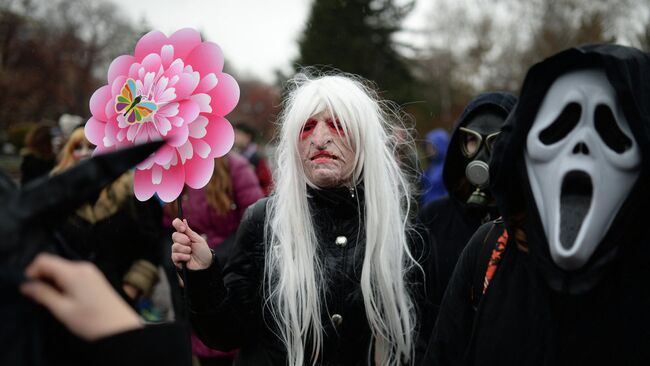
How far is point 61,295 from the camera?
3.65 feet

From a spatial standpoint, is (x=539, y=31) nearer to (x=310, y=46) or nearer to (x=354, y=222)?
(x=310, y=46)

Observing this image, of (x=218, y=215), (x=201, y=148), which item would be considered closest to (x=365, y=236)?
(x=201, y=148)

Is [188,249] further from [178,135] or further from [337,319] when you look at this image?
[337,319]

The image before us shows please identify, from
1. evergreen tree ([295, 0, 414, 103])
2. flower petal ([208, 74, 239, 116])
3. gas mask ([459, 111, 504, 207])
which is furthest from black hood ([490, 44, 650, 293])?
evergreen tree ([295, 0, 414, 103])

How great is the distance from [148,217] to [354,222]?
1.86 meters

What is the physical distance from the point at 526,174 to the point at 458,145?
1481 mm

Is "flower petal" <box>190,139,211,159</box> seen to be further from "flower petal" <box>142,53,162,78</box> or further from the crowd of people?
"flower petal" <box>142,53,162,78</box>

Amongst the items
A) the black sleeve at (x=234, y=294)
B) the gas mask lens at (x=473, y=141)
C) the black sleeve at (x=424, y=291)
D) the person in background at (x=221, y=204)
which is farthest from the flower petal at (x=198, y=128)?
the person in background at (x=221, y=204)

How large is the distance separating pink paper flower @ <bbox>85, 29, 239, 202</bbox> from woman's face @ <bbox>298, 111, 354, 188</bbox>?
330mm

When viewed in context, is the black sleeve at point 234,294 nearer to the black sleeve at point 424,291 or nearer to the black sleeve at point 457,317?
the black sleeve at point 424,291

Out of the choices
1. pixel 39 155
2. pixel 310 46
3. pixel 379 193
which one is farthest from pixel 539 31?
pixel 379 193

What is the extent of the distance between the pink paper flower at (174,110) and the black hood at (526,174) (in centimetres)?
94

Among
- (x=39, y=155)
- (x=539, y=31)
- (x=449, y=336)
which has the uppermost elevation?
(x=539, y=31)

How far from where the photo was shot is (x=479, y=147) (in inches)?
121
